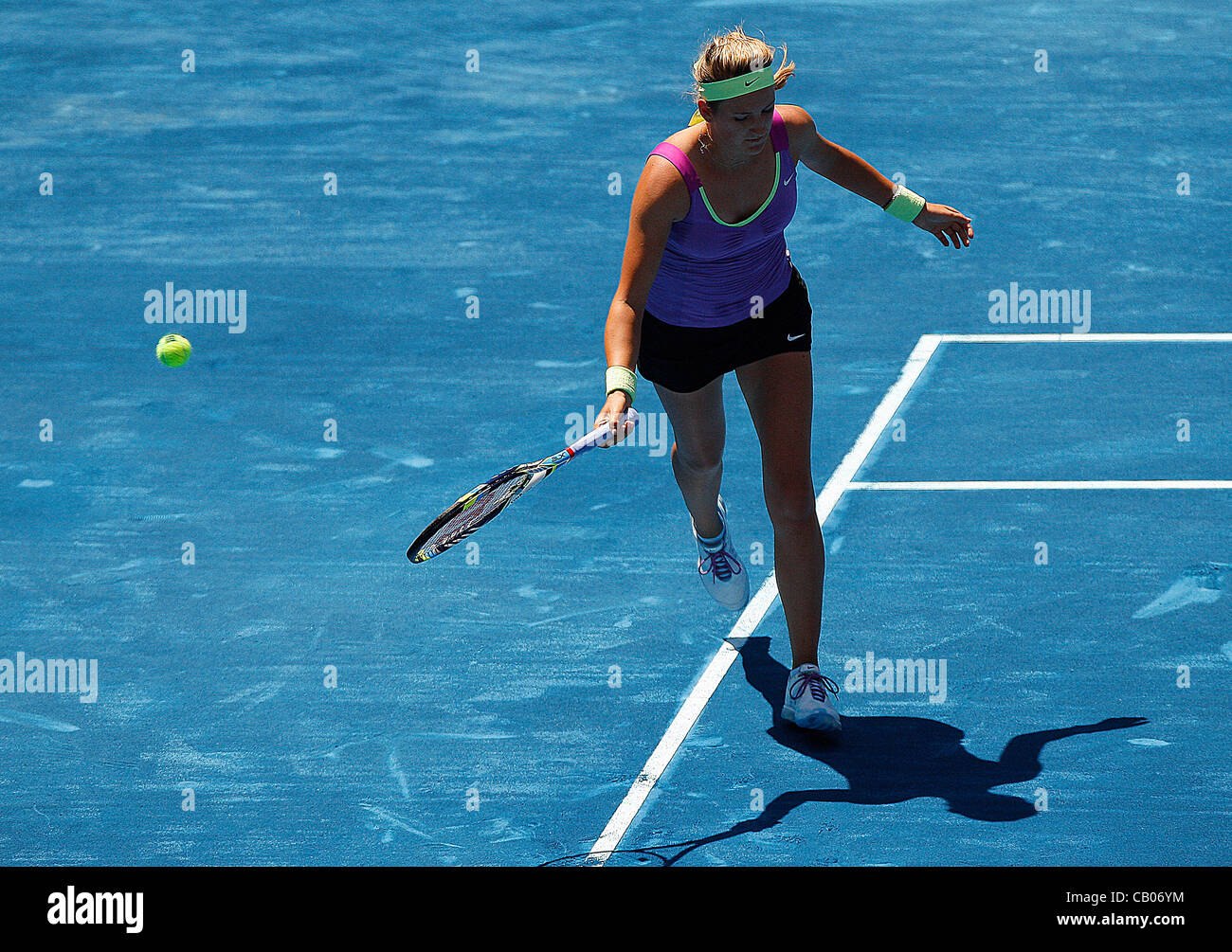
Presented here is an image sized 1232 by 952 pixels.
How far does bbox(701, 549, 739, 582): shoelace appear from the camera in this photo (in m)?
6.48

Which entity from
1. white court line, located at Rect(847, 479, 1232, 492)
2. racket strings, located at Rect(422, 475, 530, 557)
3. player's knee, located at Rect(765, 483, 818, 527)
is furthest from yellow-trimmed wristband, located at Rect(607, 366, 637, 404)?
white court line, located at Rect(847, 479, 1232, 492)

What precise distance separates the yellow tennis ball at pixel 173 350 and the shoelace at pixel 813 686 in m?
4.65

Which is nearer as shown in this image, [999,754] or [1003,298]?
[999,754]

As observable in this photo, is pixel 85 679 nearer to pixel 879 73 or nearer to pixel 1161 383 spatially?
pixel 1161 383

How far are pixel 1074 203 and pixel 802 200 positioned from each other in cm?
179

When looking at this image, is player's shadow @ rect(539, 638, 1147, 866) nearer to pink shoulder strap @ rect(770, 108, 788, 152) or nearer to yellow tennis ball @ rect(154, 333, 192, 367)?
pink shoulder strap @ rect(770, 108, 788, 152)

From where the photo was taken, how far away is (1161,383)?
28.2 ft

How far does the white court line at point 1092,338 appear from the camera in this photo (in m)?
9.06

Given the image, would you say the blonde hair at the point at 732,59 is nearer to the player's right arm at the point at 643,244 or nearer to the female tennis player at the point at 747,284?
the female tennis player at the point at 747,284

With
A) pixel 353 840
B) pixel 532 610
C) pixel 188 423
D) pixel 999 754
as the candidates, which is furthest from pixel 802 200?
pixel 353 840

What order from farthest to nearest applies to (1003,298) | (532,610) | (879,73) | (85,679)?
(879,73) < (1003,298) < (532,610) < (85,679)

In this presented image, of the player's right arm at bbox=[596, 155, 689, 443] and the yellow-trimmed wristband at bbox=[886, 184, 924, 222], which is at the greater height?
the yellow-trimmed wristband at bbox=[886, 184, 924, 222]

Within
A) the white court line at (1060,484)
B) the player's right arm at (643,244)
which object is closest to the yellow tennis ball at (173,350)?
the white court line at (1060,484)

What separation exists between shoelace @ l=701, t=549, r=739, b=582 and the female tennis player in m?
0.59
